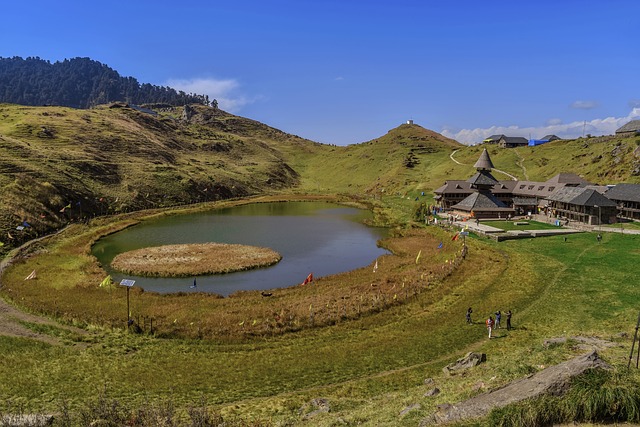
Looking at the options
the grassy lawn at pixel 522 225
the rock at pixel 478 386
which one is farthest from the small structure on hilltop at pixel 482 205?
the rock at pixel 478 386

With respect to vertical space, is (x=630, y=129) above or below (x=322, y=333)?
above

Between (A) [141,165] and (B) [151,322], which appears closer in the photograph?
(B) [151,322]

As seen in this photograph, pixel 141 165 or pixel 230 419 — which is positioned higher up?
pixel 141 165

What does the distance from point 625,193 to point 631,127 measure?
79.5 meters

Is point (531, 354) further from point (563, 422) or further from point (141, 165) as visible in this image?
point (141, 165)

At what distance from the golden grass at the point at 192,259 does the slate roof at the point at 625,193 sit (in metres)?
67.9

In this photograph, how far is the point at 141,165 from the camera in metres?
137

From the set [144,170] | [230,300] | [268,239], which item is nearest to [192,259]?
[268,239]

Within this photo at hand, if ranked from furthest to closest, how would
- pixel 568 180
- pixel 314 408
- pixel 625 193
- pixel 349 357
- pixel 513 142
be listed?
pixel 513 142, pixel 568 180, pixel 625 193, pixel 349 357, pixel 314 408

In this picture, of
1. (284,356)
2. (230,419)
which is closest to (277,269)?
(284,356)

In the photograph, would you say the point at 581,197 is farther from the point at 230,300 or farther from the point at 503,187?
the point at 230,300

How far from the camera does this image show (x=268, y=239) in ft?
254

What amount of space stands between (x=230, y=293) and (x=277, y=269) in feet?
36.9

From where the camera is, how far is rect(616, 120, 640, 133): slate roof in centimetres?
13724
